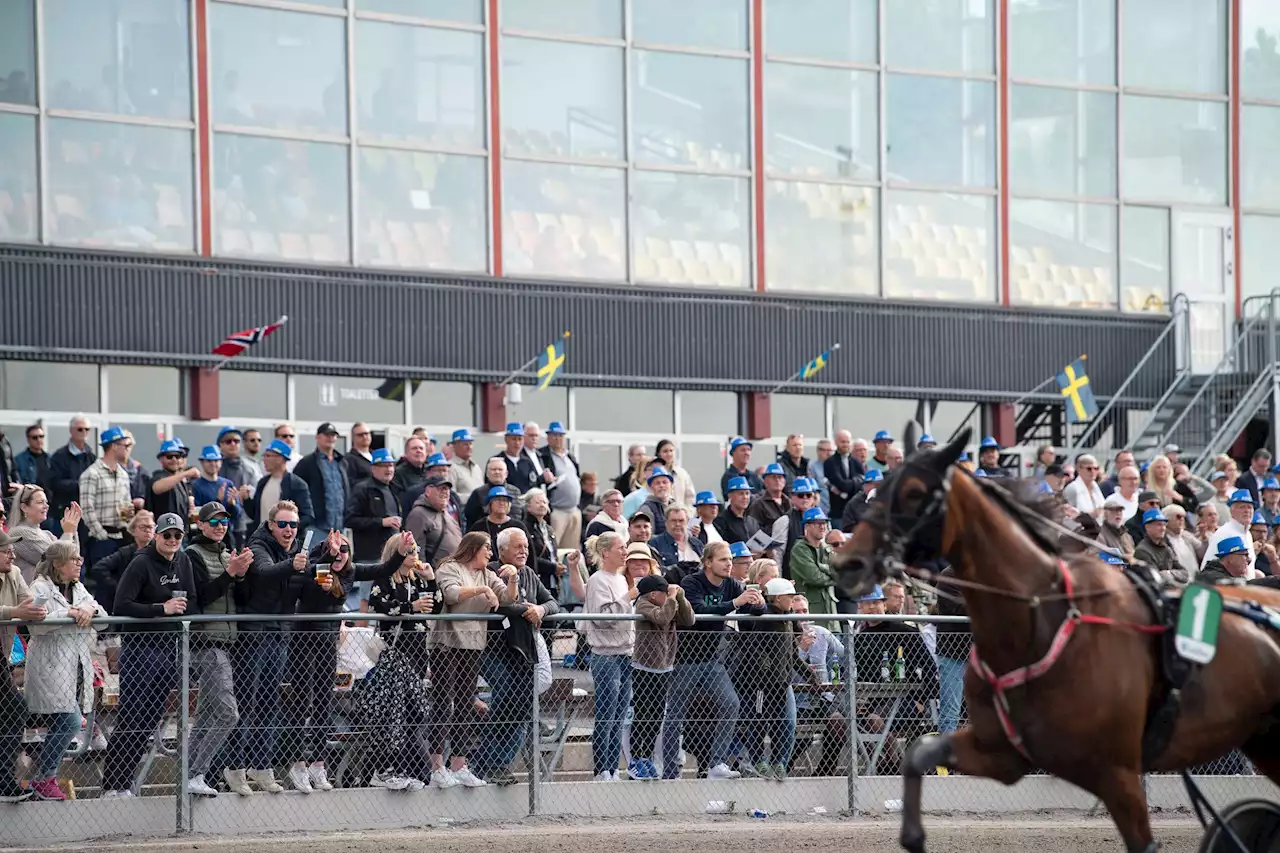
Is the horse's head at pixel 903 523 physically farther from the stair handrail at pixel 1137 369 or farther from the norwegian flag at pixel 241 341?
the stair handrail at pixel 1137 369

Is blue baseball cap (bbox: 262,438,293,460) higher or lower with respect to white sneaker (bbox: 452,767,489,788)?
higher

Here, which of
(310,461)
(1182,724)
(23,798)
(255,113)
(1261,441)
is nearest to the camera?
(1182,724)

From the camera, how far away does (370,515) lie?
15.8m

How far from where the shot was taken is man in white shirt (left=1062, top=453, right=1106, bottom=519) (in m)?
19.2

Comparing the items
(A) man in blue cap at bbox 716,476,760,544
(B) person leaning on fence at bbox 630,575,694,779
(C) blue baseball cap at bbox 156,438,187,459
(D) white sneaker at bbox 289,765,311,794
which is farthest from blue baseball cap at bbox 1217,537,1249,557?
(C) blue baseball cap at bbox 156,438,187,459

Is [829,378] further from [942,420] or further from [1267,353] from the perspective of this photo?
[1267,353]

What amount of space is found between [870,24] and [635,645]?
1571 cm

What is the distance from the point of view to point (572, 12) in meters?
25.5

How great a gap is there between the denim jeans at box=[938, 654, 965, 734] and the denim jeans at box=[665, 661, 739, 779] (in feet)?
5.00

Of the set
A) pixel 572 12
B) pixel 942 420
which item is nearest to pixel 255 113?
pixel 572 12

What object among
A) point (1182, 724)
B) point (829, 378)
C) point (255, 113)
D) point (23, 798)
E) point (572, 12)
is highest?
point (572, 12)

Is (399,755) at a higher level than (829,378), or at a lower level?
lower

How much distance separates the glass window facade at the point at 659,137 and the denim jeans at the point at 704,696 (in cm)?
1213

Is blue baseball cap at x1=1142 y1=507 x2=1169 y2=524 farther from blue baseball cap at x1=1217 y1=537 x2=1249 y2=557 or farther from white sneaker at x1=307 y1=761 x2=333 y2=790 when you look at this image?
white sneaker at x1=307 y1=761 x2=333 y2=790
